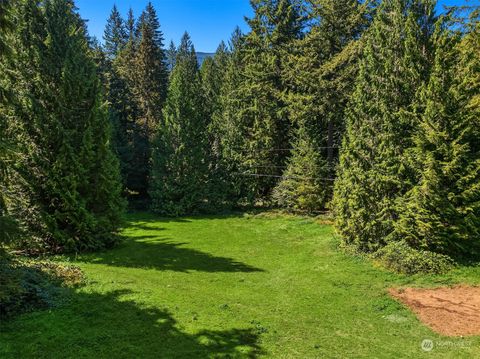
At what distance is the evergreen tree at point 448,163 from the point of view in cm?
1595

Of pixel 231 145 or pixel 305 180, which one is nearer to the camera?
pixel 305 180

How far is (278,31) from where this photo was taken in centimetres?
3334

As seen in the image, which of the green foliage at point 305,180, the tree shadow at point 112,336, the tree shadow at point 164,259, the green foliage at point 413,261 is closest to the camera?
the tree shadow at point 112,336

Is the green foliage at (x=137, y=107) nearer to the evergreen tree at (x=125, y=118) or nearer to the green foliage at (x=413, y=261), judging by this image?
the evergreen tree at (x=125, y=118)

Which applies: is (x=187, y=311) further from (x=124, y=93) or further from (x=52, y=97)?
(x=124, y=93)

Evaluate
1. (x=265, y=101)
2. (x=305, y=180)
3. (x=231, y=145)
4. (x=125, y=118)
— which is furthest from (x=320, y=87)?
(x=125, y=118)

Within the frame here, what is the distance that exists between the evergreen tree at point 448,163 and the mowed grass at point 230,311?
1.81m

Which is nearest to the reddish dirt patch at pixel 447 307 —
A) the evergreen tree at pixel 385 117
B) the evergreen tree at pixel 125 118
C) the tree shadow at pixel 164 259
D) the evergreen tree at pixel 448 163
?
the evergreen tree at pixel 448 163

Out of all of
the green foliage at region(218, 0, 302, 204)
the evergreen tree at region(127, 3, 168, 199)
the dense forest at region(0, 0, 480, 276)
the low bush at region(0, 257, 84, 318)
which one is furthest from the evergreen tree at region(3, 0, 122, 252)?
the evergreen tree at region(127, 3, 168, 199)

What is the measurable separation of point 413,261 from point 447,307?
367cm

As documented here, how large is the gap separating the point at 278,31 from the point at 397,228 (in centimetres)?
2323

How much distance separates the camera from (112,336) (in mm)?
8680

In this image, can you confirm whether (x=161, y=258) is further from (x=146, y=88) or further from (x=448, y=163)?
(x=146, y=88)

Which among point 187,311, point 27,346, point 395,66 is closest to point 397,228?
point 395,66
